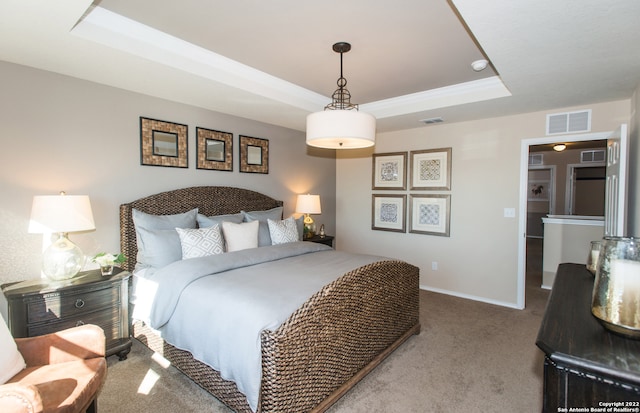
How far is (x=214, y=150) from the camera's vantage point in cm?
380

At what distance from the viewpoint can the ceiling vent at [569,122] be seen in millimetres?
3492

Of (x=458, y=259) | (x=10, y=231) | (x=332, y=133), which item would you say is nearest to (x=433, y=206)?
(x=458, y=259)

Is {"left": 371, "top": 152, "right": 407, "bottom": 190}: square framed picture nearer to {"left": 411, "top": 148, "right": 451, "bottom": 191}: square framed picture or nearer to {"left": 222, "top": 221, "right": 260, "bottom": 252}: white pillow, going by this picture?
{"left": 411, "top": 148, "right": 451, "bottom": 191}: square framed picture

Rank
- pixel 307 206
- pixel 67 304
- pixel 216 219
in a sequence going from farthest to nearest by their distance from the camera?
pixel 307 206 → pixel 216 219 → pixel 67 304

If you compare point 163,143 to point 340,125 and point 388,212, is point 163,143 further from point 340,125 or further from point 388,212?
point 388,212

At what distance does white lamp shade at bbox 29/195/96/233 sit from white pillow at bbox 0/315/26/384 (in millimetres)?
960

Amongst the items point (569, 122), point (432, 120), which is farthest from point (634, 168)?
point (432, 120)

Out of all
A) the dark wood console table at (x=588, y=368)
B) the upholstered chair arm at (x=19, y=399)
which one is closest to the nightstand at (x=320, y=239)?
the upholstered chair arm at (x=19, y=399)

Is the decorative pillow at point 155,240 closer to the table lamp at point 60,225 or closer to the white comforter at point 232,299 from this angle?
the white comforter at point 232,299

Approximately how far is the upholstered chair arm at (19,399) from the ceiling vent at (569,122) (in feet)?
15.6

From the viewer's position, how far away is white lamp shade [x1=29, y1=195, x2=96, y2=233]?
2318 millimetres

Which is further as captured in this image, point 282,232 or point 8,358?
point 282,232

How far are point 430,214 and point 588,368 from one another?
153 inches

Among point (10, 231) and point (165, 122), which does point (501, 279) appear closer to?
point (165, 122)
